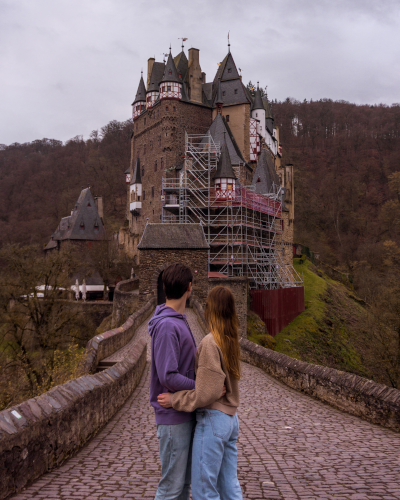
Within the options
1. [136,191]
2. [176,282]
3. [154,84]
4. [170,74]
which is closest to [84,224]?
[136,191]

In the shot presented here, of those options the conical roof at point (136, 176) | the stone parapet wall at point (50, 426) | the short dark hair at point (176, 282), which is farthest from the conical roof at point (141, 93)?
the short dark hair at point (176, 282)

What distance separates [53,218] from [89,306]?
32925 millimetres

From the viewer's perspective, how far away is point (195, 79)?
1754 inches

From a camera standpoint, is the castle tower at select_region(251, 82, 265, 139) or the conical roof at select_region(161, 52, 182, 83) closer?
the conical roof at select_region(161, 52, 182, 83)

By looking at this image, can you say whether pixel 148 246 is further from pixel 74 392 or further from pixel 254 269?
pixel 74 392

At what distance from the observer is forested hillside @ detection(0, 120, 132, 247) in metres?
62.8

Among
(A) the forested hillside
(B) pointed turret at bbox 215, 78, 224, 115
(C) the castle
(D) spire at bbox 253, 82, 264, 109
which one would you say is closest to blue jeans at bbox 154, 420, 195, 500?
(C) the castle

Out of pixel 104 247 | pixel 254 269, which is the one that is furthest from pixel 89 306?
pixel 254 269

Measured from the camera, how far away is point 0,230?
61.9m

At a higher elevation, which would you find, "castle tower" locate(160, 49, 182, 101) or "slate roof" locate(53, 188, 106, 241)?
"castle tower" locate(160, 49, 182, 101)

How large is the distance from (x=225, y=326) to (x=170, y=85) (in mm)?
42404

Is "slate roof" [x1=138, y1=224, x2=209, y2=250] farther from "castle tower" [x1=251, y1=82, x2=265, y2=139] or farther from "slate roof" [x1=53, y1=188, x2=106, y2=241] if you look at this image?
"slate roof" [x1=53, y1=188, x2=106, y2=241]

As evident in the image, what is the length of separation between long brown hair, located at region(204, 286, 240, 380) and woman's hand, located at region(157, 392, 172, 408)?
1.44ft

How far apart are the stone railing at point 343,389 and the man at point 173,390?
432 centimetres
